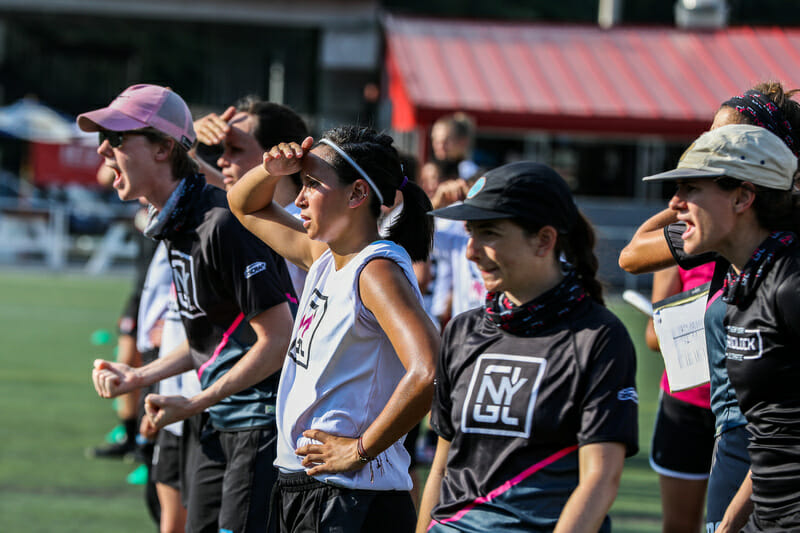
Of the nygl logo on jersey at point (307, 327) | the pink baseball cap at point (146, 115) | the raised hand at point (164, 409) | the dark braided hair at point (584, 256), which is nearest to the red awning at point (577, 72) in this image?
the pink baseball cap at point (146, 115)

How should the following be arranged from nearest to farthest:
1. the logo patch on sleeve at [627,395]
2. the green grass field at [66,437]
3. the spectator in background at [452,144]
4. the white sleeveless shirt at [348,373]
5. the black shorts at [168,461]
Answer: the logo patch on sleeve at [627,395], the white sleeveless shirt at [348,373], the black shorts at [168,461], the green grass field at [66,437], the spectator in background at [452,144]

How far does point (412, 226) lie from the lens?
11.2ft

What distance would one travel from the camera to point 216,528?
3.89m

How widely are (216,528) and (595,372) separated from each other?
1850 millimetres

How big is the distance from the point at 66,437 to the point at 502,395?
6.35m

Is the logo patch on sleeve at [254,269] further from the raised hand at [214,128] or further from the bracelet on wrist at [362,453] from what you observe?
the bracelet on wrist at [362,453]

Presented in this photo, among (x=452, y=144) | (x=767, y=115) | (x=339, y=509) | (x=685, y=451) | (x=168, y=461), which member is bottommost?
(x=168, y=461)

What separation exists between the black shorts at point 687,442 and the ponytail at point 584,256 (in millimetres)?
1815

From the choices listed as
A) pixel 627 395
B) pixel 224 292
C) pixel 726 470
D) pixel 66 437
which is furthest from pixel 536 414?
pixel 66 437

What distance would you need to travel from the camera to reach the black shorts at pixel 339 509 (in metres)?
3.13

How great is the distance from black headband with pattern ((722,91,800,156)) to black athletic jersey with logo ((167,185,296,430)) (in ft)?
5.44

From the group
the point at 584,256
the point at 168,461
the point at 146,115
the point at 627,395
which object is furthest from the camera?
the point at 168,461

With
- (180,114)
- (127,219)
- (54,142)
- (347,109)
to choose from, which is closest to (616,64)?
(347,109)

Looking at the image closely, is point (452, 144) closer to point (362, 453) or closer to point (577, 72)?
point (362, 453)
